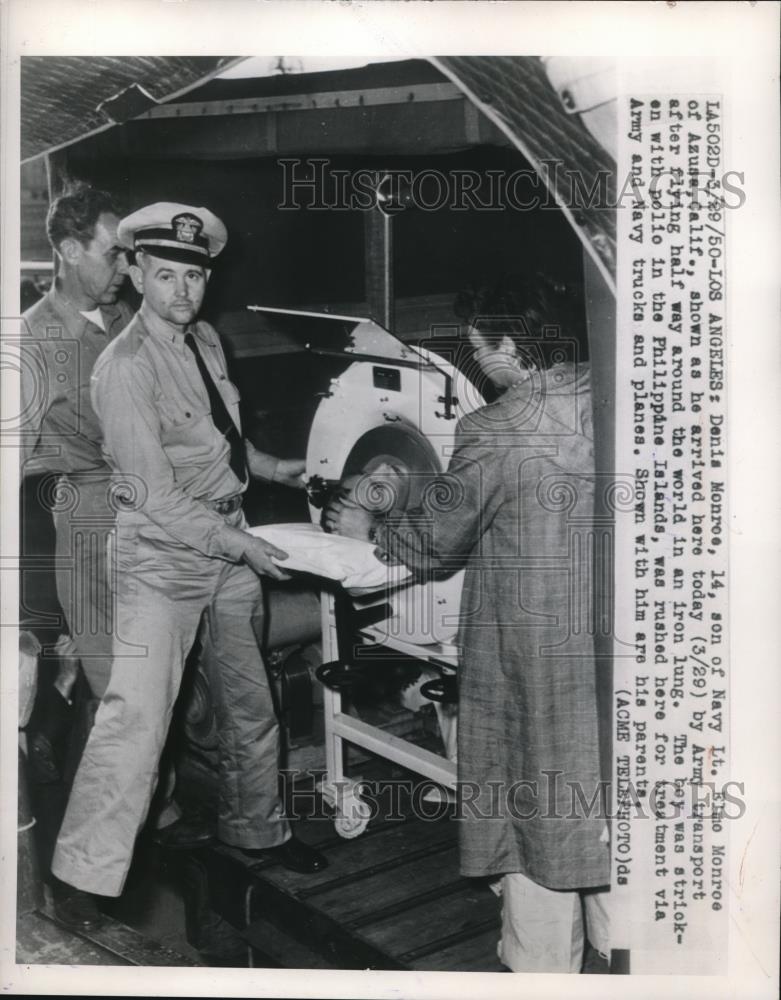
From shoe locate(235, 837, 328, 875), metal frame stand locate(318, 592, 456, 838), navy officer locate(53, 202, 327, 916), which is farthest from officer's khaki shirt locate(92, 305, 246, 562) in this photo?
shoe locate(235, 837, 328, 875)

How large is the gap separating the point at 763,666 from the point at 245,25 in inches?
54.9

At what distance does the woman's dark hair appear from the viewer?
2.09m

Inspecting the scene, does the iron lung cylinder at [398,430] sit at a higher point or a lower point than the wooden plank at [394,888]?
higher

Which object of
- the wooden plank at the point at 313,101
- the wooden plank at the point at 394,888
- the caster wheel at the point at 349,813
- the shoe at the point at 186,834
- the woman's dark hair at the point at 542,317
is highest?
the wooden plank at the point at 313,101

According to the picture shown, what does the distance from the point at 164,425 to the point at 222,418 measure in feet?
0.33

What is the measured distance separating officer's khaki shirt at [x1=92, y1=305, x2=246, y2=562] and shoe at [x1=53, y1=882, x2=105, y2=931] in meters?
0.66

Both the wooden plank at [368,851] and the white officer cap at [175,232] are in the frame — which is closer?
the white officer cap at [175,232]

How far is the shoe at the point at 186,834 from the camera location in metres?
2.27

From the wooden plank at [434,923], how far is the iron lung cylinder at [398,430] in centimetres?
46

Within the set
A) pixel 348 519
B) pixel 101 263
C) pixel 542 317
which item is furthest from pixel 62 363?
pixel 542 317

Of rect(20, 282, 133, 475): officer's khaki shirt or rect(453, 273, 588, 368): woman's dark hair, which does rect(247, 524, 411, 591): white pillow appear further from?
rect(453, 273, 588, 368): woman's dark hair

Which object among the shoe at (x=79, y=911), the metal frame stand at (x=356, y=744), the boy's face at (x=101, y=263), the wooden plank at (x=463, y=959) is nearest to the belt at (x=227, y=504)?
the metal frame stand at (x=356, y=744)

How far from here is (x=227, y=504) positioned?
220 centimetres

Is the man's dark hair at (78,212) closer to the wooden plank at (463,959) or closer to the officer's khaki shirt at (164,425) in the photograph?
the officer's khaki shirt at (164,425)
